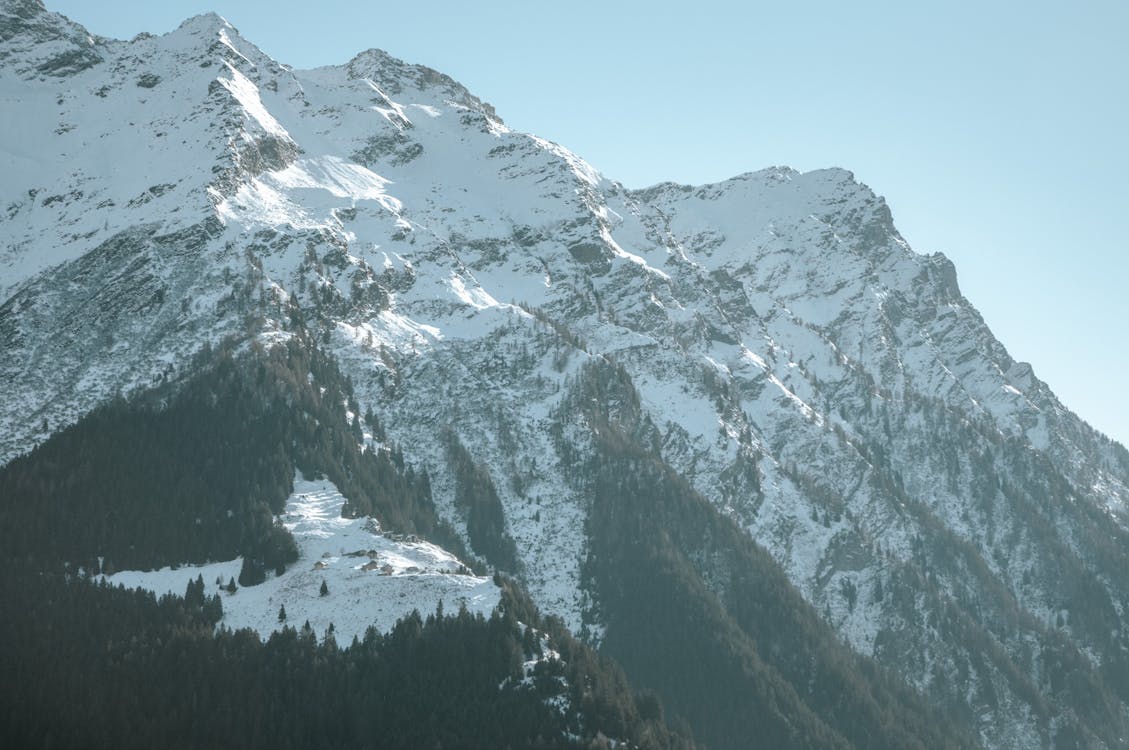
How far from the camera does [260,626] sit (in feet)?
582

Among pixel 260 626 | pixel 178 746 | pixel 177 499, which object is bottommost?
pixel 178 746

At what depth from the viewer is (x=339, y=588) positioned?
607 feet

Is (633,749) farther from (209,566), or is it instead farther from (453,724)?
(209,566)

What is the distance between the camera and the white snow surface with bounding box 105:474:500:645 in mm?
179000

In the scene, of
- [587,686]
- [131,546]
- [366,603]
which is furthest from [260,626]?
[587,686]

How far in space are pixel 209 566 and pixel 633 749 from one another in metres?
63.9

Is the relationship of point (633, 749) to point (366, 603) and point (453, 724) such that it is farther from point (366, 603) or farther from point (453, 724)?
point (366, 603)

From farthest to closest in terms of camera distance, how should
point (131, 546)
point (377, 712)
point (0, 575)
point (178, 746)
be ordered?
point (131, 546) → point (0, 575) → point (377, 712) → point (178, 746)

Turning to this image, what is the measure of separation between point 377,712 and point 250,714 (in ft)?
47.8

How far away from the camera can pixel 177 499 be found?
652ft

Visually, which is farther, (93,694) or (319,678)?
(319,678)

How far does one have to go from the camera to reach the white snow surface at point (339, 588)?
17900 centimetres

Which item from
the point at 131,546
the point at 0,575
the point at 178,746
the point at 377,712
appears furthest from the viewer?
the point at 131,546

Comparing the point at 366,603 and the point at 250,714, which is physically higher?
the point at 366,603
